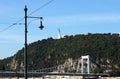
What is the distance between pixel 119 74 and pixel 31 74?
40648 mm

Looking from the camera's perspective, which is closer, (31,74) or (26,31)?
(26,31)

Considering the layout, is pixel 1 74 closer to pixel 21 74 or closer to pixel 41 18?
pixel 21 74

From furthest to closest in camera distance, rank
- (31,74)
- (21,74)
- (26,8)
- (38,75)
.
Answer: (38,75) → (31,74) → (21,74) → (26,8)

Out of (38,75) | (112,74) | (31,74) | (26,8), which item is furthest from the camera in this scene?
(112,74)

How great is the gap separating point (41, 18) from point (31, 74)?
137m

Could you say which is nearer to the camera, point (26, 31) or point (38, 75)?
point (26, 31)

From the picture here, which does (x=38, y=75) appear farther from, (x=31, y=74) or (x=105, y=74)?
(x=105, y=74)

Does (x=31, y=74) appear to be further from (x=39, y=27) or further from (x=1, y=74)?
(x=39, y=27)

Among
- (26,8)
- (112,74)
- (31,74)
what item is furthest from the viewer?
(112,74)

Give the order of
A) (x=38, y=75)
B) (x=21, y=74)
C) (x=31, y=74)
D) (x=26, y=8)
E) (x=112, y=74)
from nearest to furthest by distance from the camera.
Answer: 1. (x=26, y=8)
2. (x=21, y=74)
3. (x=31, y=74)
4. (x=38, y=75)
5. (x=112, y=74)

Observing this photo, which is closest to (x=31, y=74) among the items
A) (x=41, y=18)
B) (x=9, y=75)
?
(x=9, y=75)

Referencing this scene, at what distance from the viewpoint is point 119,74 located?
18750cm

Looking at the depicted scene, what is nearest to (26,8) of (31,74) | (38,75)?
(31,74)

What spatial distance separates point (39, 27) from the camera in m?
28.1
